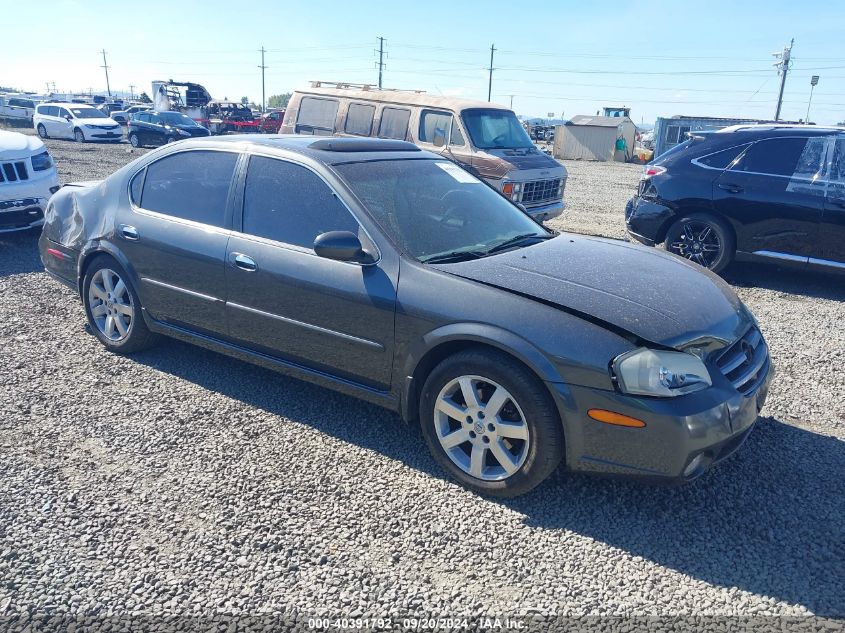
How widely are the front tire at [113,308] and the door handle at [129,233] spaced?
Answer: 246mm

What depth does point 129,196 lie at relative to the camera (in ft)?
15.7

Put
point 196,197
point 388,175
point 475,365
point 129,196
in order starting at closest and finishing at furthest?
point 475,365 < point 388,175 < point 196,197 < point 129,196

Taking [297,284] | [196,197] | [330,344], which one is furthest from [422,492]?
[196,197]

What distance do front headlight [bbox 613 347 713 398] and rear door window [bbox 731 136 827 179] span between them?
5.20 meters

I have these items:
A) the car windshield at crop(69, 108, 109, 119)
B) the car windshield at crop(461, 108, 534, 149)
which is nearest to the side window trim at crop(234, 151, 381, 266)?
the car windshield at crop(461, 108, 534, 149)

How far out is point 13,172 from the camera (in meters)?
7.75

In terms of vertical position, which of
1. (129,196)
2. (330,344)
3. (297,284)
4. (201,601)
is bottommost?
(201,601)

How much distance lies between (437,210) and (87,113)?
29993mm

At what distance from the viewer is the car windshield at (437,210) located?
12.2 feet

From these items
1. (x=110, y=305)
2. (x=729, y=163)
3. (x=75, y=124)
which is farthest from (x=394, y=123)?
(x=75, y=124)

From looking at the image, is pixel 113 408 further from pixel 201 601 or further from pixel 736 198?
pixel 736 198

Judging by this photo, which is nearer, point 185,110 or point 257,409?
point 257,409

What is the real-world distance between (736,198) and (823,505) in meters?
4.75

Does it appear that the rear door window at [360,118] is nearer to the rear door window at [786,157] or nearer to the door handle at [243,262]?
the rear door window at [786,157]
